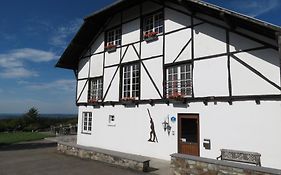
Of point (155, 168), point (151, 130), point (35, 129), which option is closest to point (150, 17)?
point (151, 130)

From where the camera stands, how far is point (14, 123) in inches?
1030

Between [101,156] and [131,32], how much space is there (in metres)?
6.05

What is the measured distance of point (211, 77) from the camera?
8961mm

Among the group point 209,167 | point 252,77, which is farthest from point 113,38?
point 209,167

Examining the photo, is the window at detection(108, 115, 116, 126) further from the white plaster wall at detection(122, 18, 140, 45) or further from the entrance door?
the entrance door

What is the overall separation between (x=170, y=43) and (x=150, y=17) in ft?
6.66

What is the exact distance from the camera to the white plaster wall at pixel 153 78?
34.9 ft

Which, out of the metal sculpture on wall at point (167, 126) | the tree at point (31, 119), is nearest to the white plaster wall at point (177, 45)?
the metal sculpture on wall at point (167, 126)

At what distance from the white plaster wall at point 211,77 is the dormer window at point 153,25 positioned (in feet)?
8.56

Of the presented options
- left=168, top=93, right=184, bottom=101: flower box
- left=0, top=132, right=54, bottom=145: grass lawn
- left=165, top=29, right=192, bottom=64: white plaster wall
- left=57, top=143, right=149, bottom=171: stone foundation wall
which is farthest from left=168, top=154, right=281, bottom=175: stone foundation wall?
left=0, top=132, right=54, bottom=145: grass lawn

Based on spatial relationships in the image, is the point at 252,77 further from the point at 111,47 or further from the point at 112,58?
the point at 111,47

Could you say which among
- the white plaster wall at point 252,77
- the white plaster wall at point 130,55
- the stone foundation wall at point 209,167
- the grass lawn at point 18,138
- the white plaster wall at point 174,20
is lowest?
the grass lawn at point 18,138

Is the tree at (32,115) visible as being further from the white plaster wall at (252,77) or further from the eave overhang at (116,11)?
the white plaster wall at (252,77)

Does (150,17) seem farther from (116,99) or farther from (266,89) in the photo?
(266,89)
